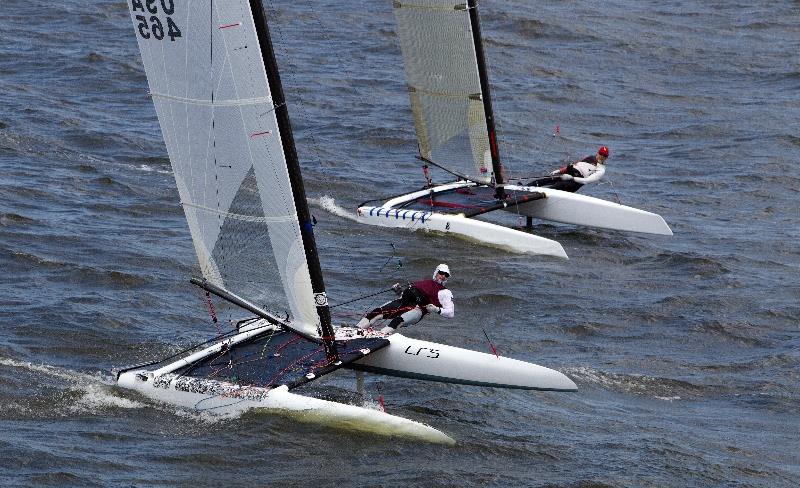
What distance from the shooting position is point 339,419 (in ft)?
48.9

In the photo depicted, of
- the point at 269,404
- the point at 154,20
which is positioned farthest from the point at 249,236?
the point at 154,20

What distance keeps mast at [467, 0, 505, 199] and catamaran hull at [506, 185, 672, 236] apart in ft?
1.18

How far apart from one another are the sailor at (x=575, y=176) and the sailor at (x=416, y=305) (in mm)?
7671

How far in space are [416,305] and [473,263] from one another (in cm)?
525

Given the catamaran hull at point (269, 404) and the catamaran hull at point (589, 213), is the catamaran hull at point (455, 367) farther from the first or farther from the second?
the catamaran hull at point (589, 213)

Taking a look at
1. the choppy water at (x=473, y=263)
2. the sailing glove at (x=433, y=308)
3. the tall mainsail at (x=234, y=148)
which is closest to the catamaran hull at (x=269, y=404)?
the choppy water at (x=473, y=263)

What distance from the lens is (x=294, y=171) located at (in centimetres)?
1506

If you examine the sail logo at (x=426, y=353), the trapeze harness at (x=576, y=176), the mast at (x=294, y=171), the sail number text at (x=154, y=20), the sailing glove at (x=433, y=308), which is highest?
→ the sail number text at (x=154, y=20)

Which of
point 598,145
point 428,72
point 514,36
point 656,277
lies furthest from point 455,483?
point 514,36

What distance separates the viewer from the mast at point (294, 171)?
47.8 ft

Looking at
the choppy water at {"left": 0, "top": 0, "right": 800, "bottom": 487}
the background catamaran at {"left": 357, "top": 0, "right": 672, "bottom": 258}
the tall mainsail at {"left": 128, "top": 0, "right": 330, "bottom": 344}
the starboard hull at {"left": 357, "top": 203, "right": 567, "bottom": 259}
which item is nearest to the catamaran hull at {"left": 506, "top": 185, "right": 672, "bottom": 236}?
the background catamaran at {"left": 357, "top": 0, "right": 672, "bottom": 258}

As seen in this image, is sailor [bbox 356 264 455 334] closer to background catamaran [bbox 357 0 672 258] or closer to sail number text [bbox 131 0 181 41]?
sail number text [bbox 131 0 181 41]

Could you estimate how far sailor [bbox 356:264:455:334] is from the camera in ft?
54.2

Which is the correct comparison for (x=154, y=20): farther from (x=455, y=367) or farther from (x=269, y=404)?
(x=455, y=367)
